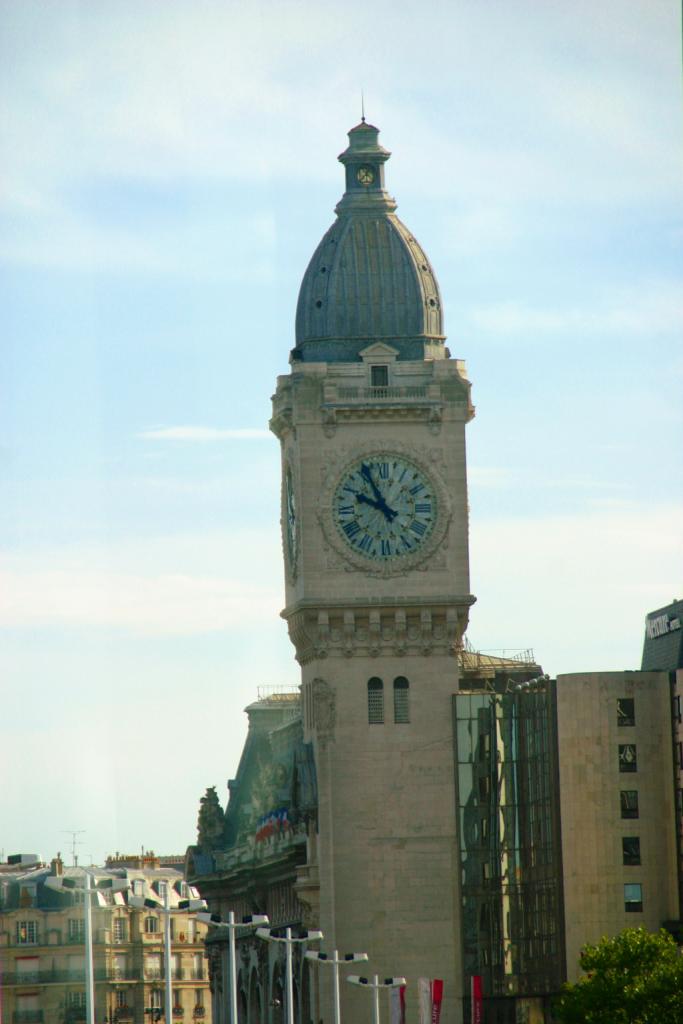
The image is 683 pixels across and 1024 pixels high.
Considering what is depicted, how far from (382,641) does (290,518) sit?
935 centimetres

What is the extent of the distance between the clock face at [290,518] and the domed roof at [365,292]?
6.95 m

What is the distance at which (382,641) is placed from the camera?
183375 mm

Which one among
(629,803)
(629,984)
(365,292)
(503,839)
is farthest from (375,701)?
(629,984)

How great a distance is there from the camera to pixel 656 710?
17612 cm

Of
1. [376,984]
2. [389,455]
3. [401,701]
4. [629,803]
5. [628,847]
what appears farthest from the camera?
[389,455]

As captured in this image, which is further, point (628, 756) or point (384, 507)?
point (384, 507)

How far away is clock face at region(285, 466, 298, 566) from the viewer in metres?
186

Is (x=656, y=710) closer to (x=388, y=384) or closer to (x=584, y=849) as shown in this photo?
(x=584, y=849)

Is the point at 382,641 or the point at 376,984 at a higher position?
the point at 382,641

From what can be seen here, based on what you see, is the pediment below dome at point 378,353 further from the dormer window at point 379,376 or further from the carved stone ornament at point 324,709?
the carved stone ornament at point 324,709

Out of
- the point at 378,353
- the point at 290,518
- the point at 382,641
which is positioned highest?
the point at 378,353

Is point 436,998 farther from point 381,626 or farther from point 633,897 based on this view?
point 381,626

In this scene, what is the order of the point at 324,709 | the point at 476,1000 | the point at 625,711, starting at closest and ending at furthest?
1. the point at 625,711
2. the point at 476,1000
3. the point at 324,709

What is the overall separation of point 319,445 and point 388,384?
5.31 m
